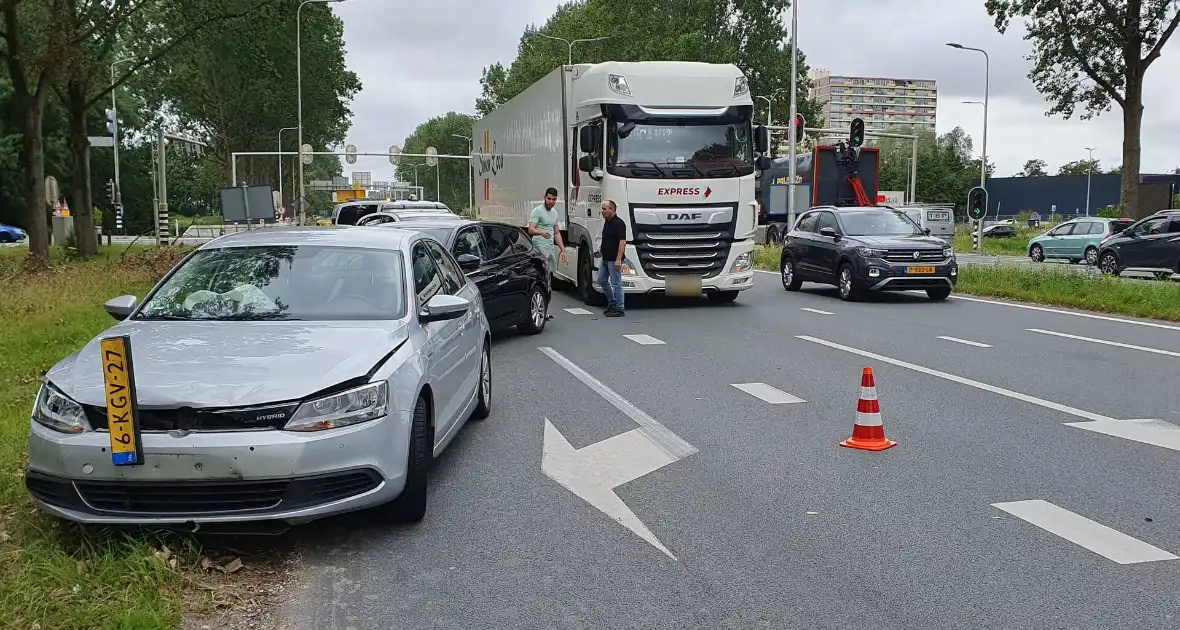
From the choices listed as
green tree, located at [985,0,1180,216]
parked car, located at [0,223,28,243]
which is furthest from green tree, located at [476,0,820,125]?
parked car, located at [0,223,28,243]

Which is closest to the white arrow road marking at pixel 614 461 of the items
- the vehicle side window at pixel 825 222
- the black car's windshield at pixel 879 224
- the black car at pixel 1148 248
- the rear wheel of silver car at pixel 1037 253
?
the black car's windshield at pixel 879 224

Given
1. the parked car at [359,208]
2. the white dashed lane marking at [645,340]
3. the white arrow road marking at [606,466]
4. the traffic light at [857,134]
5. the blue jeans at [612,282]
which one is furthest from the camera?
the traffic light at [857,134]

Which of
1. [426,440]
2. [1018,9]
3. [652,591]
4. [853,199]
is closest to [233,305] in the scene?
[426,440]

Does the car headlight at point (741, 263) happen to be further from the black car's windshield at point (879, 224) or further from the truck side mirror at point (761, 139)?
the black car's windshield at point (879, 224)

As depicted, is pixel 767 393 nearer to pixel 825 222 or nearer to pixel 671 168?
pixel 671 168

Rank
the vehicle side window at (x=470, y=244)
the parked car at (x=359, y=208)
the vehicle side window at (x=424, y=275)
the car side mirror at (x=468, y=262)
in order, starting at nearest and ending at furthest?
1. the vehicle side window at (x=424, y=275)
2. the car side mirror at (x=468, y=262)
3. the vehicle side window at (x=470, y=244)
4. the parked car at (x=359, y=208)

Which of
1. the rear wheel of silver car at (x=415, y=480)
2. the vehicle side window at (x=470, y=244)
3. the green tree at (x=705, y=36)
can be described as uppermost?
the green tree at (x=705, y=36)

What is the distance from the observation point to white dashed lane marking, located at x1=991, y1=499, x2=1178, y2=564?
474 cm

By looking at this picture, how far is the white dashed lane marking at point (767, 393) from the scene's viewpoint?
8742 millimetres

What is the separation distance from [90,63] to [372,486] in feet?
83.5

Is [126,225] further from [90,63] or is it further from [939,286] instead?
[939,286]

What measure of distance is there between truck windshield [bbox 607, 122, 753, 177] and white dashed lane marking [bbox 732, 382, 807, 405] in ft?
22.5

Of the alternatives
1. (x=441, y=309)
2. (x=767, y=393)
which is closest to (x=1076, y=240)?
(x=767, y=393)

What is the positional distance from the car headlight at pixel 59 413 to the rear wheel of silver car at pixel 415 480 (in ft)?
4.80
